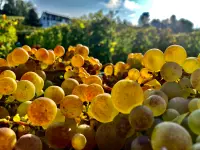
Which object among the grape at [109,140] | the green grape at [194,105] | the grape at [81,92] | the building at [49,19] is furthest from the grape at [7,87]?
the building at [49,19]

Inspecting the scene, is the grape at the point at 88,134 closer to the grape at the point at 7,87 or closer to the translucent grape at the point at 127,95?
the translucent grape at the point at 127,95

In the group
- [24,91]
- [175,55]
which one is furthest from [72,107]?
[175,55]

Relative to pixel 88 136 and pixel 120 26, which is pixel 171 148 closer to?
pixel 88 136

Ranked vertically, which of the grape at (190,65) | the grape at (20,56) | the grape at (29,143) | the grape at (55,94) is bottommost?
the grape at (29,143)

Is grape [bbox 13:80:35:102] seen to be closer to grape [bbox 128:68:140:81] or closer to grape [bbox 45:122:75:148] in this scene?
grape [bbox 45:122:75:148]

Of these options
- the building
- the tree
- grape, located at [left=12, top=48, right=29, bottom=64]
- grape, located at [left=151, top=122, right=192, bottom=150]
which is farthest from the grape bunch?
the building

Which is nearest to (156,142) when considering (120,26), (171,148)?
(171,148)

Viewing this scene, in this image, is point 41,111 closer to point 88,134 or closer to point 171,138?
point 88,134
